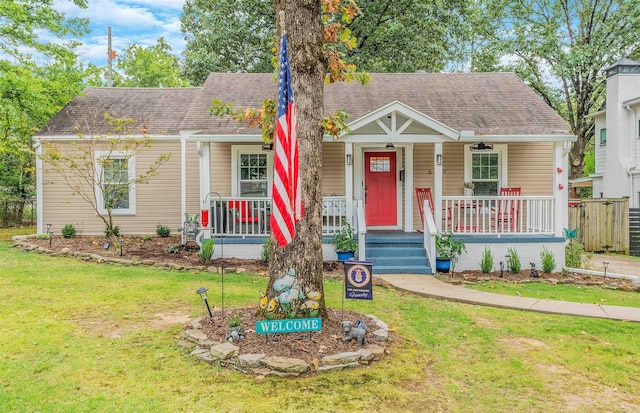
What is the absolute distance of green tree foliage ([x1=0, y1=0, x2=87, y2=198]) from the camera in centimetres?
1284

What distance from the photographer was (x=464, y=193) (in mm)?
10688

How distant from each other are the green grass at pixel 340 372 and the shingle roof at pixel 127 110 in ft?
22.8

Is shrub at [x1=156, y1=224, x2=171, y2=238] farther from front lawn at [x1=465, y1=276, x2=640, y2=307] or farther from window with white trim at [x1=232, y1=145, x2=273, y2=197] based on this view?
front lawn at [x1=465, y1=276, x2=640, y2=307]

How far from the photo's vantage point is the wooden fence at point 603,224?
12.2m

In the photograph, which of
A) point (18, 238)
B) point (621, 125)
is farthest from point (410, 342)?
point (621, 125)

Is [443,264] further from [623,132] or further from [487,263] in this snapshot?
[623,132]

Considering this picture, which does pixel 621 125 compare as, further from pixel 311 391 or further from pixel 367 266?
pixel 311 391

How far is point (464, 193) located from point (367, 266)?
6880mm

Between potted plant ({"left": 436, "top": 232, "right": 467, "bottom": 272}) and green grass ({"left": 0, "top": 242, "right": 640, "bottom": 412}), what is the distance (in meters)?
2.16

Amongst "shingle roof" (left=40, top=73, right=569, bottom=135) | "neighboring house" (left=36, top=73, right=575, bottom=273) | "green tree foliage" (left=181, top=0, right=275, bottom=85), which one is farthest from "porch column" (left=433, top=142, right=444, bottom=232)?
"green tree foliage" (left=181, top=0, right=275, bottom=85)

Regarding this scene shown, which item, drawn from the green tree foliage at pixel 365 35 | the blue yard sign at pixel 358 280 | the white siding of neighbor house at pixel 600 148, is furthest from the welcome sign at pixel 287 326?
the white siding of neighbor house at pixel 600 148

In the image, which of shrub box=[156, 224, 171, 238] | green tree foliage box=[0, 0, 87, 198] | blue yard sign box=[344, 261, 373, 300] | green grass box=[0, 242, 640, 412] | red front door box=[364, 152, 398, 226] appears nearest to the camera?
green grass box=[0, 242, 640, 412]

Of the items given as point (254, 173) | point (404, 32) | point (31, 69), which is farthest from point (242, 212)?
point (404, 32)

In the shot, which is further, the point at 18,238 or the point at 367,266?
the point at 18,238
